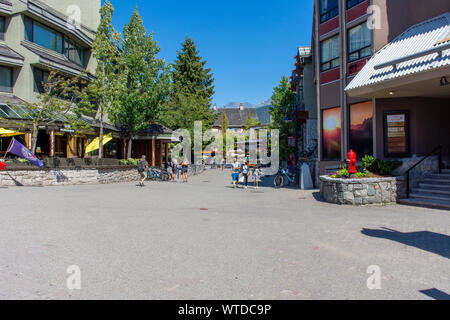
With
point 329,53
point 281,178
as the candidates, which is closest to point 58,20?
point 329,53

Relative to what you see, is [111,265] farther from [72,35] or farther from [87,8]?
[87,8]

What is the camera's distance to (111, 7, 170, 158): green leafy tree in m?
28.1

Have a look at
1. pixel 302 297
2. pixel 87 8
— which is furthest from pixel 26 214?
pixel 87 8

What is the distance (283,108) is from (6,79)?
26001mm

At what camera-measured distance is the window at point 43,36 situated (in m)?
24.9

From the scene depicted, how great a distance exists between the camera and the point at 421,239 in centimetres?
668

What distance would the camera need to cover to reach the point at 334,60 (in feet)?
59.4

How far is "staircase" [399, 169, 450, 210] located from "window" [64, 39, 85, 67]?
27887 mm

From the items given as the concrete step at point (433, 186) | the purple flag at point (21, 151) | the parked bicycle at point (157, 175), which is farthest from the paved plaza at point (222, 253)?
the parked bicycle at point (157, 175)

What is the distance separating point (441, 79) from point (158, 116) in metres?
23.4

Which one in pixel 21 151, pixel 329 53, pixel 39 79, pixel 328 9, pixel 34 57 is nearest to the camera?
pixel 21 151

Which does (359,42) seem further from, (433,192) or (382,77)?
(433,192)

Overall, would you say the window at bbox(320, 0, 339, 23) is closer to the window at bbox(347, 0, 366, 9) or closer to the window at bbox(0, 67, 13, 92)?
the window at bbox(347, 0, 366, 9)
